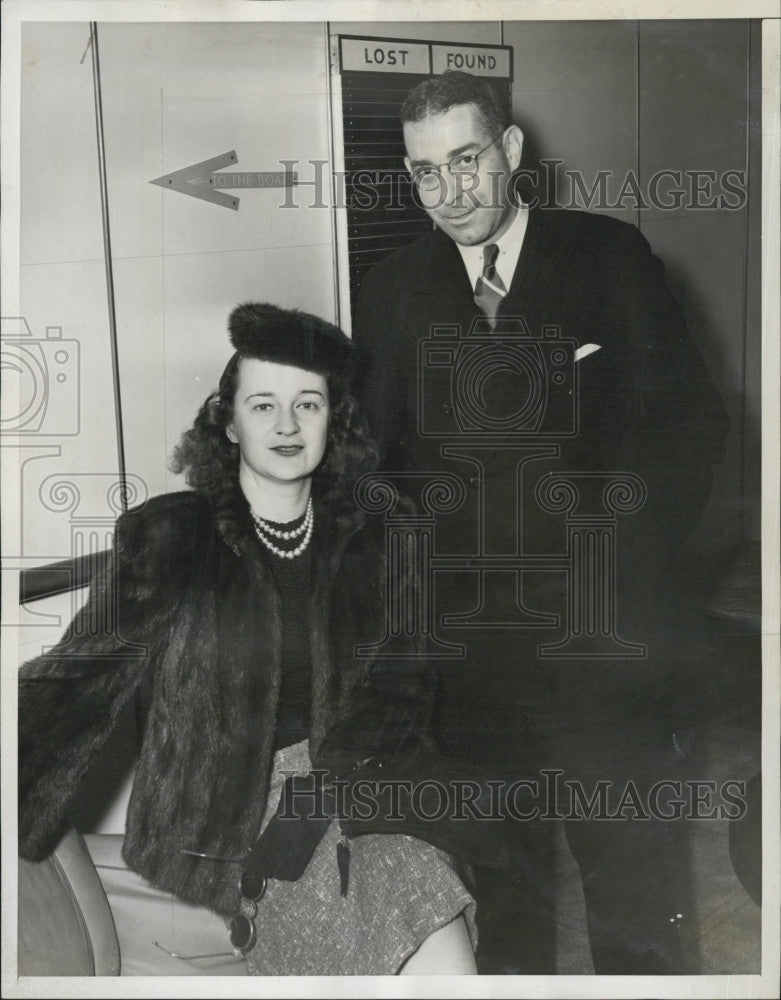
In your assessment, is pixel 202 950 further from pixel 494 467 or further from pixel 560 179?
pixel 560 179

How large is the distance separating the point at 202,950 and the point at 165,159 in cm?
141

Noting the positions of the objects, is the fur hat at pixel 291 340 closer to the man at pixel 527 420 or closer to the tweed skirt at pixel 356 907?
the man at pixel 527 420

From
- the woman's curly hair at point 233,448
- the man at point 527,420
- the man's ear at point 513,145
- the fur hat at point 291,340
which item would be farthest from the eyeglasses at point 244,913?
the man's ear at point 513,145

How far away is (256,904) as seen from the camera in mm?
1722

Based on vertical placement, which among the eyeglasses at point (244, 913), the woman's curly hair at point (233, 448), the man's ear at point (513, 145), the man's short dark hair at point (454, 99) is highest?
the man's short dark hair at point (454, 99)

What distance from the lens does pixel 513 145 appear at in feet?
5.67

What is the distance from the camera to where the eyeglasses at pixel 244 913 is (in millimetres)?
1718

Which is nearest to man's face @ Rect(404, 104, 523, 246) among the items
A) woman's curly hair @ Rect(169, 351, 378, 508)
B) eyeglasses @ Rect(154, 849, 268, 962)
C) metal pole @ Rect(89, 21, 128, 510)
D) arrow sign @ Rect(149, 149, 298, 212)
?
arrow sign @ Rect(149, 149, 298, 212)

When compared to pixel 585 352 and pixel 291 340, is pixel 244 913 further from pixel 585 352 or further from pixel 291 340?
pixel 585 352

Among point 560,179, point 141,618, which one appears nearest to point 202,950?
point 141,618

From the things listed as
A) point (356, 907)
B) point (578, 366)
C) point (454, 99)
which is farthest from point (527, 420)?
point (356, 907)

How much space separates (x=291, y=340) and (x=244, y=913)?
3.33ft

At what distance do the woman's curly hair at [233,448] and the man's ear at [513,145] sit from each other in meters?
0.49

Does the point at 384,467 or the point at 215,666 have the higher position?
the point at 384,467
